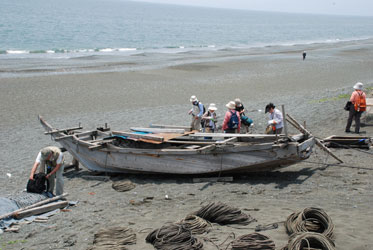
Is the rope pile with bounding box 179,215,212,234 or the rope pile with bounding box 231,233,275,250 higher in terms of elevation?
the rope pile with bounding box 231,233,275,250

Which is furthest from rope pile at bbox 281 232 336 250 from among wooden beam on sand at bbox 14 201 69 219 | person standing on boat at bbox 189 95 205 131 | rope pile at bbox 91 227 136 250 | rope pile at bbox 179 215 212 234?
person standing on boat at bbox 189 95 205 131

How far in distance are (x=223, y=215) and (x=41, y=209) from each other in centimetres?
354

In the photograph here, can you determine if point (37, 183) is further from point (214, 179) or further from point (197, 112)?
point (197, 112)

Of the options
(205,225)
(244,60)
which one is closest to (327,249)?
(205,225)

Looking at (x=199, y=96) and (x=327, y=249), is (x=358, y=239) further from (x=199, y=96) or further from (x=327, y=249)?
(x=199, y=96)

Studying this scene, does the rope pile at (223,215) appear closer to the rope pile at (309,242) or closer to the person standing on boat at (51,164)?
the rope pile at (309,242)

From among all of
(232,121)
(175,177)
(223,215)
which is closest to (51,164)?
(175,177)

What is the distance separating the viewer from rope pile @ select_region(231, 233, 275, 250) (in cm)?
619

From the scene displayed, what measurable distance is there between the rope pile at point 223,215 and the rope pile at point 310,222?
777 millimetres

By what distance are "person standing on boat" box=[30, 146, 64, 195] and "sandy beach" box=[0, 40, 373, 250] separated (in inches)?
28.1

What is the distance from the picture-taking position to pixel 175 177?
1062cm

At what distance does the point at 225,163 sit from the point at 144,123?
24.8 feet

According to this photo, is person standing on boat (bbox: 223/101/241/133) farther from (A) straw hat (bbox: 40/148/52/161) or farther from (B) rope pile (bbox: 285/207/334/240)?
(A) straw hat (bbox: 40/148/52/161)

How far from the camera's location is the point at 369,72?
106 ft
